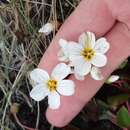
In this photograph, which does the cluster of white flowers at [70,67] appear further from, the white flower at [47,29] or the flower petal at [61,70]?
the white flower at [47,29]

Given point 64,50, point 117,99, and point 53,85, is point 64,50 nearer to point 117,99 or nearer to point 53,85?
point 53,85

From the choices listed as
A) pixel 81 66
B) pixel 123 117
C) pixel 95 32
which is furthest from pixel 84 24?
pixel 123 117

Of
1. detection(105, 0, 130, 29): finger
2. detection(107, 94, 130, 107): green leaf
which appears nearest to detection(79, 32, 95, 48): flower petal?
detection(105, 0, 130, 29): finger

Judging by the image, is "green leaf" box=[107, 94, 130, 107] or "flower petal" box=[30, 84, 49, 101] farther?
"green leaf" box=[107, 94, 130, 107]

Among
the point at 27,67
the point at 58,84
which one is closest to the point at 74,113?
the point at 58,84

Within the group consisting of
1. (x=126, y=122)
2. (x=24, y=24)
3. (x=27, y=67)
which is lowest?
(x=126, y=122)

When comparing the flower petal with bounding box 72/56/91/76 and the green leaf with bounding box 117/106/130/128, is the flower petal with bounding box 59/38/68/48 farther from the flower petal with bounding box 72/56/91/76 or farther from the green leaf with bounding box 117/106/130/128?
the green leaf with bounding box 117/106/130/128

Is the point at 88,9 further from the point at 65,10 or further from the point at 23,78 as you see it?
the point at 23,78
